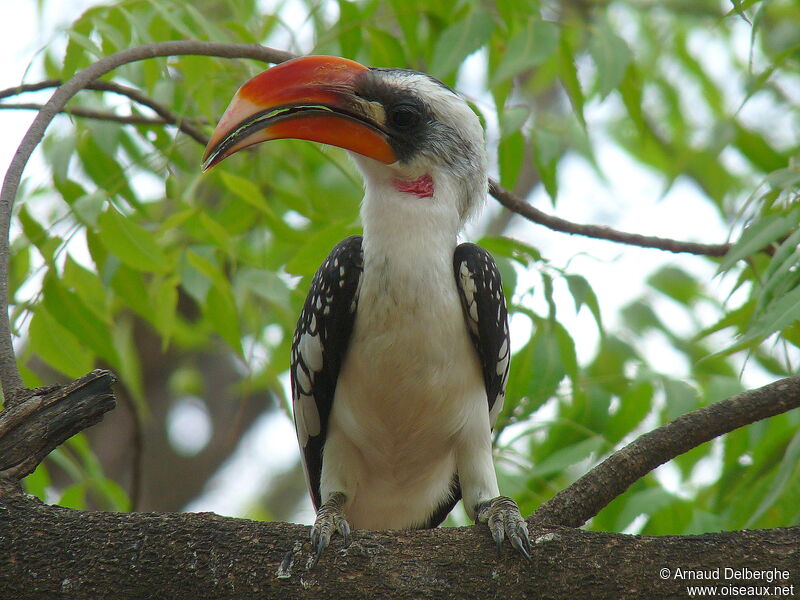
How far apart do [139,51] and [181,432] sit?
24.8 feet

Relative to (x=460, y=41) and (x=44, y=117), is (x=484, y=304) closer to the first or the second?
(x=460, y=41)

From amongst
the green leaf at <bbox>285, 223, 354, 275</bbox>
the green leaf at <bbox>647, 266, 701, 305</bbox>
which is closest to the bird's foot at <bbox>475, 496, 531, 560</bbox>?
the green leaf at <bbox>285, 223, 354, 275</bbox>

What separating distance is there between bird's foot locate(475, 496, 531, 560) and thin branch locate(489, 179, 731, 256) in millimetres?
1270

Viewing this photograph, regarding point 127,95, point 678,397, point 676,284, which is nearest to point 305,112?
point 127,95

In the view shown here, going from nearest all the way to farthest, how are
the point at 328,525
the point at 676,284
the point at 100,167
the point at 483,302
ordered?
the point at 328,525, the point at 483,302, the point at 100,167, the point at 676,284

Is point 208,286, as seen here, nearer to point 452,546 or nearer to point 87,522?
point 87,522

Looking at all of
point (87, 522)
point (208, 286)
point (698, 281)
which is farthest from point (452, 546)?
point (698, 281)

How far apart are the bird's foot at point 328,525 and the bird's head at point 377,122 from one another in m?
1.32

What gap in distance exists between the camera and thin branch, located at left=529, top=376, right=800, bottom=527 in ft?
9.18

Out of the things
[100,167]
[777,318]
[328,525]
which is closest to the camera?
[777,318]

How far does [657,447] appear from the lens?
2803 millimetres

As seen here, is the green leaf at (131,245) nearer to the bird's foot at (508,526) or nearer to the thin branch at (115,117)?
the thin branch at (115,117)

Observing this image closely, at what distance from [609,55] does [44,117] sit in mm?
2452

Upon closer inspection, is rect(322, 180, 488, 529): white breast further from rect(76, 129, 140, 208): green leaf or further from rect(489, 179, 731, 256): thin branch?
rect(76, 129, 140, 208): green leaf
